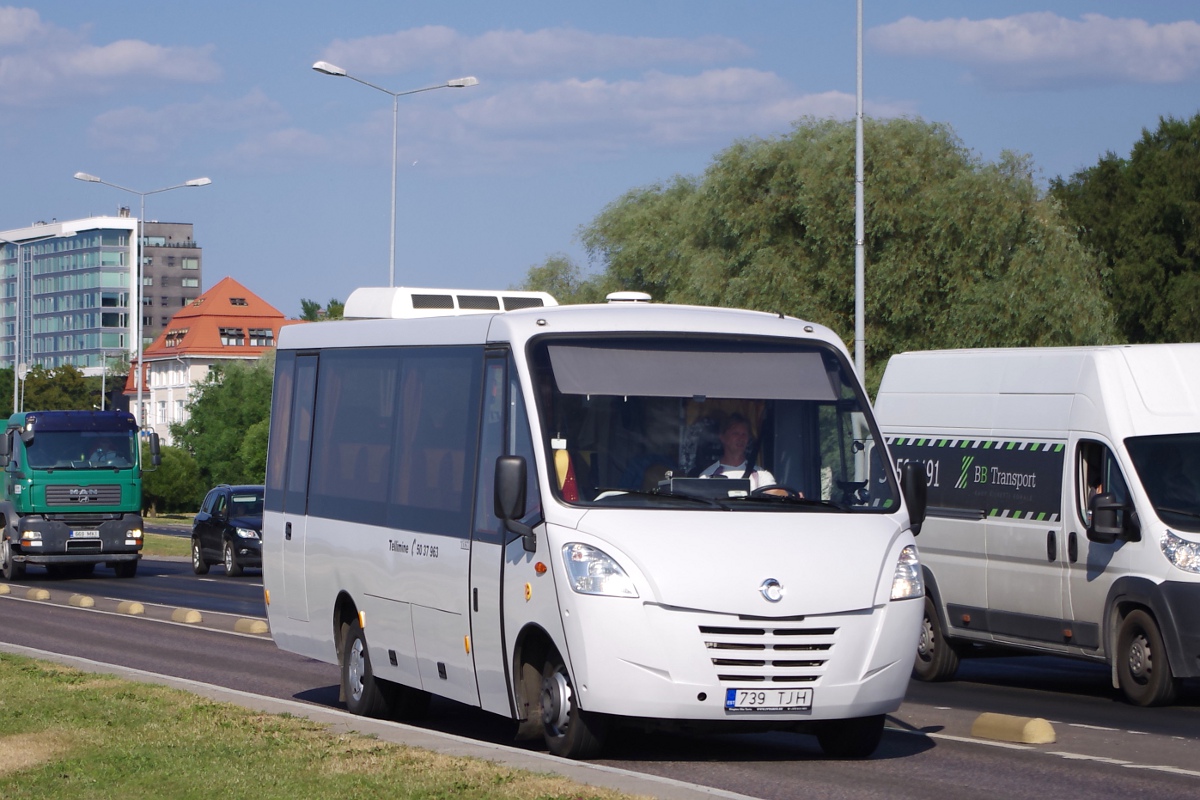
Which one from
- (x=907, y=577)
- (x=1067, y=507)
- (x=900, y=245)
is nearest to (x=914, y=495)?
(x=907, y=577)

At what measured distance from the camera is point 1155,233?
58.8m

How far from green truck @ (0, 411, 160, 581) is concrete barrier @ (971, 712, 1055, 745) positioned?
26.1 m

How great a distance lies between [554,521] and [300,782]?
6.30ft

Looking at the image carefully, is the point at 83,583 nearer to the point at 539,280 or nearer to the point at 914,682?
the point at 914,682

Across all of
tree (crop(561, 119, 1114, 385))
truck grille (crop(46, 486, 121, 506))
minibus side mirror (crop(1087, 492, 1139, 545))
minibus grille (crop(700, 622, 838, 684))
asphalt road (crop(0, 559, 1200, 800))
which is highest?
tree (crop(561, 119, 1114, 385))

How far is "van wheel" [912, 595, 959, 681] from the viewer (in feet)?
55.8

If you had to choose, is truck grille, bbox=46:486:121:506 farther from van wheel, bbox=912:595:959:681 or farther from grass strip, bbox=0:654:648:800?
grass strip, bbox=0:654:648:800

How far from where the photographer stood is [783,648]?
973 cm

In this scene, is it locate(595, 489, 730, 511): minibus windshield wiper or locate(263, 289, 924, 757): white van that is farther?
locate(595, 489, 730, 511): minibus windshield wiper

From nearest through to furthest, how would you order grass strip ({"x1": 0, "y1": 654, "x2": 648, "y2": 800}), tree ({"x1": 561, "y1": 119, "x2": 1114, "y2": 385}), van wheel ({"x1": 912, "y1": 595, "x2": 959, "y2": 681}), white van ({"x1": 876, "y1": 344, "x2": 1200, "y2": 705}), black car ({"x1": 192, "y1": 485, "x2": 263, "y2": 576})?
grass strip ({"x1": 0, "y1": 654, "x2": 648, "y2": 800}), white van ({"x1": 876, "y1": 344, "x2": 1200, "y2": 705}), van wheel ({"x1": 912, "y1": 595, "x2": 959, "y2": 681}), black car ({"x1": 192, "y1": 485, "x2": 263, "y2": 576}), tree ({"x1": 561, "y1": 119, "x2": 1114, "y2": 385})

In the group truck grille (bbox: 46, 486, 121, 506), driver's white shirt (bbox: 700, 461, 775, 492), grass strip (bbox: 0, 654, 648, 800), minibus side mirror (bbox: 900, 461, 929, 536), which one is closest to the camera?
grass strip (bbox: 0, 654, 648, 800)

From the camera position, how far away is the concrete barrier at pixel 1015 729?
11.9 meters

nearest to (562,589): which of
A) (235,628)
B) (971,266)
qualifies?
(235,628)

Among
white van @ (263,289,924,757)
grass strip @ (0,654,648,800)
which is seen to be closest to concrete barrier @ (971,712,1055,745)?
white van @ (263,289,924,757)
